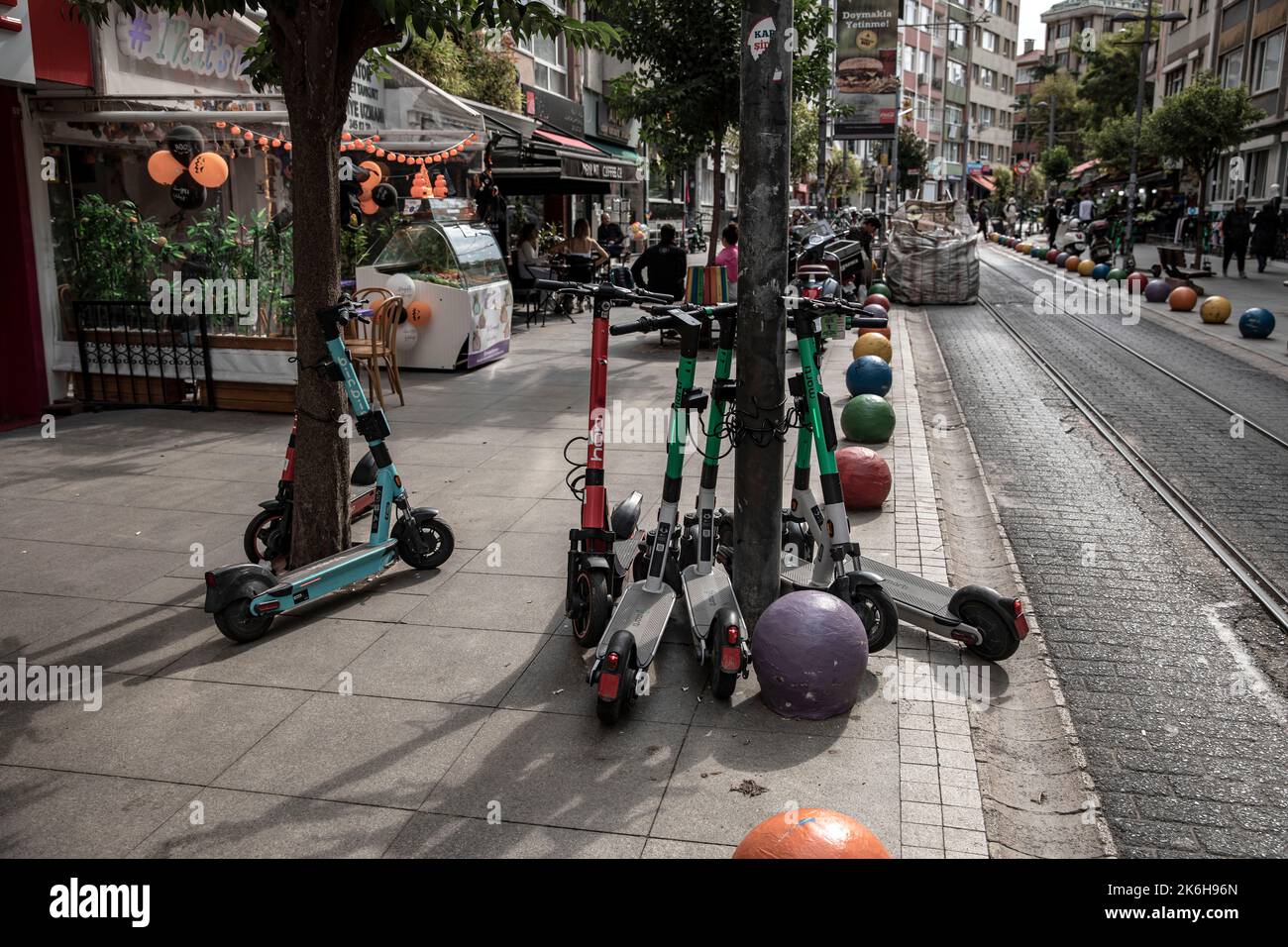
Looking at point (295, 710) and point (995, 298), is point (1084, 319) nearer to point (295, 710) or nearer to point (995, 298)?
point (995, 298)

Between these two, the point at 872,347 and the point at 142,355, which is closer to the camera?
the point at 142,355

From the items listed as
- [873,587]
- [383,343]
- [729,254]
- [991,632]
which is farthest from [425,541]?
[729,254]

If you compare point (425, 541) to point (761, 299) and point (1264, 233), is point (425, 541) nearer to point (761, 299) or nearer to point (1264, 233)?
point (761, 299)

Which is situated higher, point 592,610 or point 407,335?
point 407,335

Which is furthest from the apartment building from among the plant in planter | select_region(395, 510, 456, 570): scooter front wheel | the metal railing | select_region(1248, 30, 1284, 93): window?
select_region(395, 510, 456, 570): scooter front wheel

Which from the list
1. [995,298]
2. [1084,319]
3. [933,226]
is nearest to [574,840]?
[1084,319]

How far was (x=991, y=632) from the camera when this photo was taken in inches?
197

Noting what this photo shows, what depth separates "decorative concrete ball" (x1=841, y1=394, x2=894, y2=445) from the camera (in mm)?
9312

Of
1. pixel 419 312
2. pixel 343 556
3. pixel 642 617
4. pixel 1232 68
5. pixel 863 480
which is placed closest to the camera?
pixel 642 617

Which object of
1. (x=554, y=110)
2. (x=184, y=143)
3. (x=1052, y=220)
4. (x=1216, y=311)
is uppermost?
(x=554, y=110)

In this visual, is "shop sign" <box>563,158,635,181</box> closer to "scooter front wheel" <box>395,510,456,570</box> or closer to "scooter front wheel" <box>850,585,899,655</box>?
"scooter front wheel" <box>395,510,456,570</box>

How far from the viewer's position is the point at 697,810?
12.2ft

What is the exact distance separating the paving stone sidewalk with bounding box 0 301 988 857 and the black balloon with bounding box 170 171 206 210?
15.8ft

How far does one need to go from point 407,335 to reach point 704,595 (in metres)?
9.18
